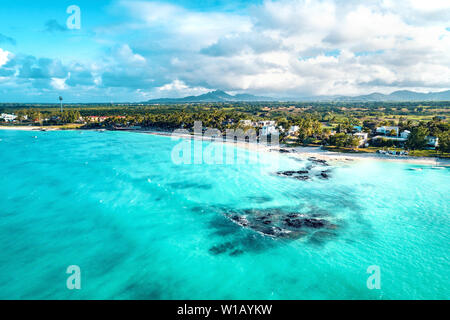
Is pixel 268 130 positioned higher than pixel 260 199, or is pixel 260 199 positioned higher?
pixel 268 130

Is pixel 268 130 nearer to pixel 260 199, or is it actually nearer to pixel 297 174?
pixel 297 174

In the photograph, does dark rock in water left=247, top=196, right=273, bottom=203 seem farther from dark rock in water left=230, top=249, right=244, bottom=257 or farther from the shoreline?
the shoreline

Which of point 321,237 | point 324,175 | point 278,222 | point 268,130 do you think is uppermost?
point 268,130

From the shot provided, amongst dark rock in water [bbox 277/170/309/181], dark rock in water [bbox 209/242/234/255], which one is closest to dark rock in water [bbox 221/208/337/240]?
dark rock in water [bbox 209/242/234/255]

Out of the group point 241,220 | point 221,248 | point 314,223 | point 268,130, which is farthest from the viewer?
point 268,130

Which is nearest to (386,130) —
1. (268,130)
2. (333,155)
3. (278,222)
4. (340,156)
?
(340,156)

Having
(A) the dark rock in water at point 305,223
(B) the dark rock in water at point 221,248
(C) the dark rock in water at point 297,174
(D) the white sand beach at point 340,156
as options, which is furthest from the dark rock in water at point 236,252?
(D) the white sand beach at point 340,156

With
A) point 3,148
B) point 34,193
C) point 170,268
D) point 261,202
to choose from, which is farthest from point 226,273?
point 3,148

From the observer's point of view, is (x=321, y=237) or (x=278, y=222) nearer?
(x=321, y=237)

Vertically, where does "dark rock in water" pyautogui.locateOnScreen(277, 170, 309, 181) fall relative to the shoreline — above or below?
below

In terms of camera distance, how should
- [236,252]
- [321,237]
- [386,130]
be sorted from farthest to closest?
[386,130]
[321,237]
[236,252]
